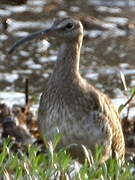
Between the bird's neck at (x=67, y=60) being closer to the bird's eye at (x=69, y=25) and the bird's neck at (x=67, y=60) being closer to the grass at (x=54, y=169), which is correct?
the bird's eye at (x=69, y=25)

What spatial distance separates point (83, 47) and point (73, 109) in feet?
10.1

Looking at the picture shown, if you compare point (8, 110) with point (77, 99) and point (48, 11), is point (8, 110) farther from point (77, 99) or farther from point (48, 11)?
point (48, 11)

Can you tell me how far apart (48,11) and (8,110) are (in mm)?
2949

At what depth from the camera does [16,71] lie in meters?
9.63

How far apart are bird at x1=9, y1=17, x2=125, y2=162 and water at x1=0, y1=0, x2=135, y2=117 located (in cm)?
158

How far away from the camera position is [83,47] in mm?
10367

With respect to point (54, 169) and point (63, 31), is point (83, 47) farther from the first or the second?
point (54, 169)

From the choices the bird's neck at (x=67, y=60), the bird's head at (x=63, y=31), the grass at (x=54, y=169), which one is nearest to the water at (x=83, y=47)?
the bird's neck at (x=67, y=60)

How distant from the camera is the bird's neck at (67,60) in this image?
7.67m

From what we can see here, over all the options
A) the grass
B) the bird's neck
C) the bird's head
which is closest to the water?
the bird's neck

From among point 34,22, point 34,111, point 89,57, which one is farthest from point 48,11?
point 34,111

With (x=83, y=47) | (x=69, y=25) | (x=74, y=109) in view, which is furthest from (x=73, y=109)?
(x=83, y=47)

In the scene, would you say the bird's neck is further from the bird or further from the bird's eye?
the bird's eye

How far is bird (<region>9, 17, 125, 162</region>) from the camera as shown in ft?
23.9
